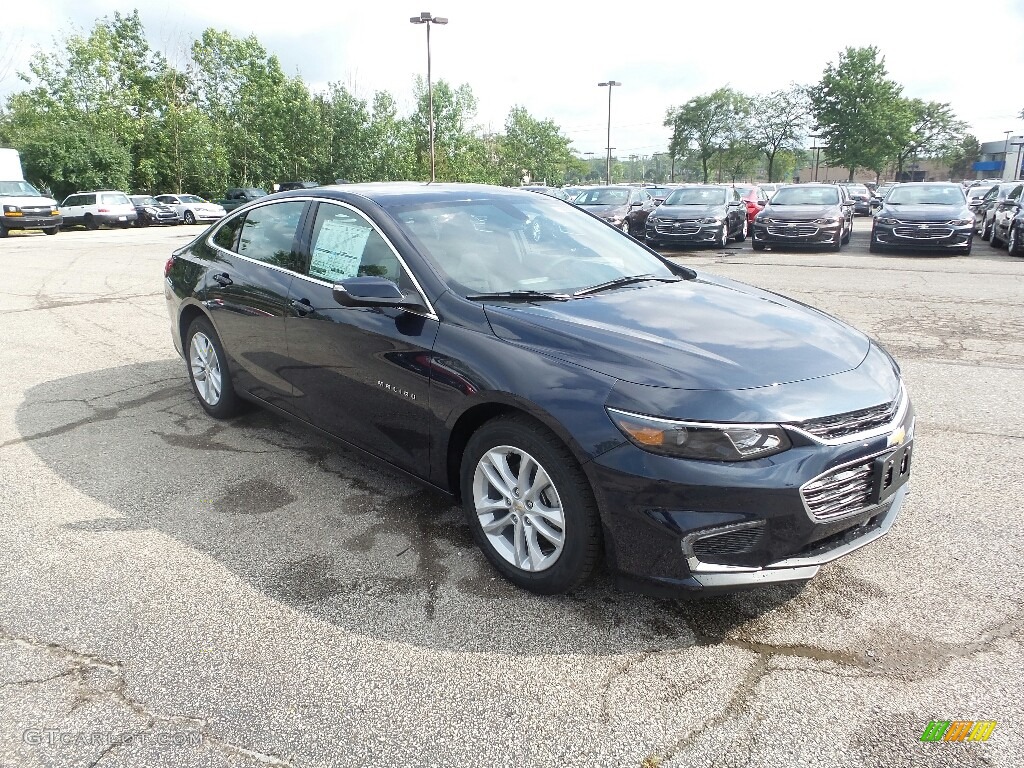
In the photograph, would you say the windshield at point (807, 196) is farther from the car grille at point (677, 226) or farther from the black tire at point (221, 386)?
the black tire at point (221, 386)

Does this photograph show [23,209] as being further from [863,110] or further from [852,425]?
[863,110]

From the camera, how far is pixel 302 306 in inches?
161

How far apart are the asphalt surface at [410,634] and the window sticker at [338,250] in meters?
1.17

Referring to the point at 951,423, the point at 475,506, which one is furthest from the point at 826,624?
the point at 951,423

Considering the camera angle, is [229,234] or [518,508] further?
[229,234]

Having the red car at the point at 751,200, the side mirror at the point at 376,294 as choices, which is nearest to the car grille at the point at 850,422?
the side mirror at the point at 376,294

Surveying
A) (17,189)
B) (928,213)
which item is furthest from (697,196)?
(17,189)

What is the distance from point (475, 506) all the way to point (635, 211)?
1898cm

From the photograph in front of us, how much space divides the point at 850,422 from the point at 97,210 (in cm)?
3569

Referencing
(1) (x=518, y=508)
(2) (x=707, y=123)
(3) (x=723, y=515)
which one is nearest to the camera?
(3) (x=723, y=515)

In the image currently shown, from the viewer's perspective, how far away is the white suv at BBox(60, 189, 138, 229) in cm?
3228

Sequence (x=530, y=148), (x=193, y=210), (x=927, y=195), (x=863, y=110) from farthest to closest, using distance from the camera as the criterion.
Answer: (x=530, y=148) → (x=863, y=110) → (x=193, y=210) → (x=927, y=195)

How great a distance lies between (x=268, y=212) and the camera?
4742 millimetres

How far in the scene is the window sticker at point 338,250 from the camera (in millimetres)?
3875
